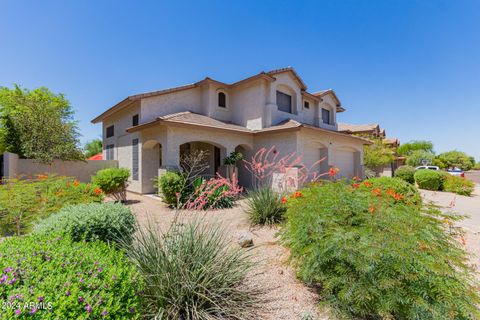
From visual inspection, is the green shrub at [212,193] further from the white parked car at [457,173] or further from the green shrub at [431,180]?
the white parked car at [457,173]

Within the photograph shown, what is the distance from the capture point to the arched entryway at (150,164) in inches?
554

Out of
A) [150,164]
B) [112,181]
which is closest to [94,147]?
[150,164]

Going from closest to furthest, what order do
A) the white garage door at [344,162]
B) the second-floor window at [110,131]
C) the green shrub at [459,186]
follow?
the green shrub at [459,186], the white garage door at [344,162], the second-floor window at [110,131]

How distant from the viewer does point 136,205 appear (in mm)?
10594

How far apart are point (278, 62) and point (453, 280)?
1866 centimetres

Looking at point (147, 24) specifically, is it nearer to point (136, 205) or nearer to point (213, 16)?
point (213, 16)

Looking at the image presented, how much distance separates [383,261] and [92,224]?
4.54m

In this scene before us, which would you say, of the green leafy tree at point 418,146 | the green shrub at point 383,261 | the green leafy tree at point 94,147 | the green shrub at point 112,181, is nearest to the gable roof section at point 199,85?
the green shrub at point 112,181

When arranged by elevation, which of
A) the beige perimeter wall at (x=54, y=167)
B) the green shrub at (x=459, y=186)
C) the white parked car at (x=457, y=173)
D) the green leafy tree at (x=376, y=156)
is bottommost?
the green shrub at (x=459, y=186)

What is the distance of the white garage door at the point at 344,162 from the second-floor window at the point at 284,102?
5511mm

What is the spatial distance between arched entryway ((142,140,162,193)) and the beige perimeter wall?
4.92 meters

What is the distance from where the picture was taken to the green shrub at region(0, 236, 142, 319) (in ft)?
5.29

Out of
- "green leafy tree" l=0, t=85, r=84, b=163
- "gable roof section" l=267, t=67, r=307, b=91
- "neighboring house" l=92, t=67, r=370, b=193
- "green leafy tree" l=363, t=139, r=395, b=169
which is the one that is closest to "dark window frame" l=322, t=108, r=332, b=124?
"neighboring house" l=92, t=67, r=370, b=193

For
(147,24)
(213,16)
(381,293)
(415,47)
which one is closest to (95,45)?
(147,24)
